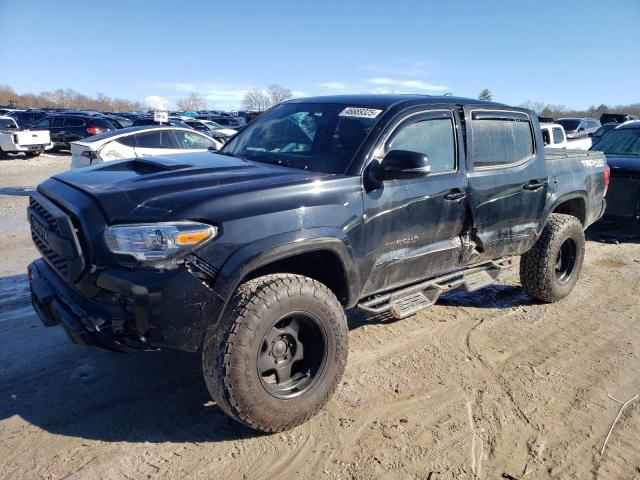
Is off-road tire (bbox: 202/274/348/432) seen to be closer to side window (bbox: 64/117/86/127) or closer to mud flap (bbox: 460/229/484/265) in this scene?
mud flap (bbox: 460/229/484/265)

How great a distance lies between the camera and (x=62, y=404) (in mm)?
3195

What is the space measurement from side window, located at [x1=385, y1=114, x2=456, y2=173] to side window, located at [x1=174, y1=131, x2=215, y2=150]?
28.2 ft

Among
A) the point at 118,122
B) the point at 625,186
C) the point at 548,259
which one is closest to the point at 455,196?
the point at 548,259

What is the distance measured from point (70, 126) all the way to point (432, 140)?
20543 millimetres

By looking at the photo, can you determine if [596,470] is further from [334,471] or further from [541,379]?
[334,471]

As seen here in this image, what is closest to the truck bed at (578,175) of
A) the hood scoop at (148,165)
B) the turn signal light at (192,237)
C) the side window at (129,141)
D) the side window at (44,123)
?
the hood scoop at (148,165)

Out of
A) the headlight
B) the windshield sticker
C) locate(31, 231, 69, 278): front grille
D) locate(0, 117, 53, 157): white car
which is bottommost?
locate(0, 117, 53, 157): white car

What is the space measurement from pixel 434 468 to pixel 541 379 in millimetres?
1450

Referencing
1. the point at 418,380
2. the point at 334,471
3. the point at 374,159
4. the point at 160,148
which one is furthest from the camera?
the point at 160,148

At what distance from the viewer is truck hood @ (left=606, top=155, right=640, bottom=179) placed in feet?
26.2

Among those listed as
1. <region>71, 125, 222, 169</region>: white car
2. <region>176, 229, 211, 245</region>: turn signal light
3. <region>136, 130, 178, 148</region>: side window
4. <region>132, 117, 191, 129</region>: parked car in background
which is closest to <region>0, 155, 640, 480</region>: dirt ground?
<region>176, 229, 211, 245</region>: turn signal light

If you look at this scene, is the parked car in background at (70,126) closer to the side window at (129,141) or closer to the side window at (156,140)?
the side window at (156,140)

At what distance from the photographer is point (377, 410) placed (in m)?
3.28

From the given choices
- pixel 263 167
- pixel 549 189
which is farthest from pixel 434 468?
pixel 549 189
